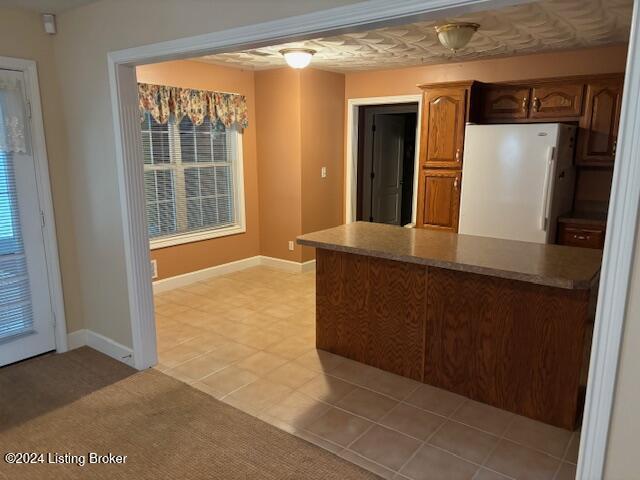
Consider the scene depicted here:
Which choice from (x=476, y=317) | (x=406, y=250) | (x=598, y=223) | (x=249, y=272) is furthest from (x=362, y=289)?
(x=249, y=272)

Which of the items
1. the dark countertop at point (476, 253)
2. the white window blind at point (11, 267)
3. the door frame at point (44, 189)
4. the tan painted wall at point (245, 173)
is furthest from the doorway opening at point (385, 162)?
the white window blind at point (11, 267)

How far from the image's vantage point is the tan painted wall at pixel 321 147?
5.23 m

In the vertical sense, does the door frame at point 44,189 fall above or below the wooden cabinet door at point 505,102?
below

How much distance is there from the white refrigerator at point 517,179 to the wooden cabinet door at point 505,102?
427mm

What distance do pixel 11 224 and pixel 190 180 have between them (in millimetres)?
2111

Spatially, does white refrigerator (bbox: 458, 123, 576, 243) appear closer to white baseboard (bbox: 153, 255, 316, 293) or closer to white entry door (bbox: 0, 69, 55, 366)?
white baseboard (bbox: 153, 255, 316, 293)

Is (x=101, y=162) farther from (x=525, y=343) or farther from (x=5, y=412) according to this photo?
(x=525, y=343)

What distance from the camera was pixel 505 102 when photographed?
4.44m

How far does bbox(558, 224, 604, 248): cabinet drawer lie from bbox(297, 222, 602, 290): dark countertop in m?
1.31

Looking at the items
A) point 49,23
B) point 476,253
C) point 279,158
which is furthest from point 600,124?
point 49,23

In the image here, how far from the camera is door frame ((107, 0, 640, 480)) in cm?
134

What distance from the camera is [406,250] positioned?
9.38 feet

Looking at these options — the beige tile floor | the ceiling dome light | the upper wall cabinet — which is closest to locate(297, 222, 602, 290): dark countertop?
the beige tile floor

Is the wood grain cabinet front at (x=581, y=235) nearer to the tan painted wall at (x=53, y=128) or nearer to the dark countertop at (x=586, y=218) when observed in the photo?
the dark countertop at (x=586, y=218)
